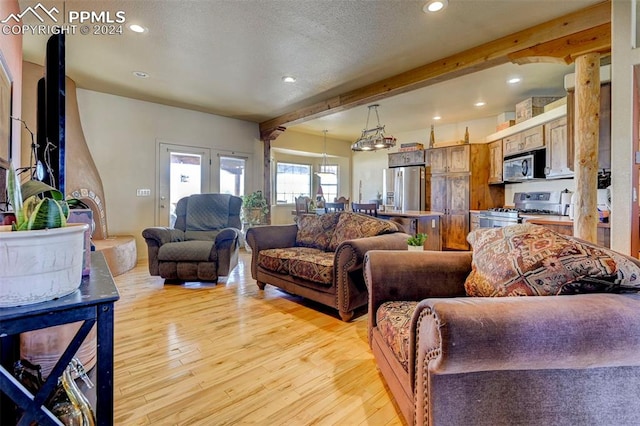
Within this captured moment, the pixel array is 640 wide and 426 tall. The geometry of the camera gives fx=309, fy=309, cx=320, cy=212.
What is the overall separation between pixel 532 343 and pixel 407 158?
21.1ft

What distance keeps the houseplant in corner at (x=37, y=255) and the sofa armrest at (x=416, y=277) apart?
130 cm

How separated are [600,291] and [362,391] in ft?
3.84

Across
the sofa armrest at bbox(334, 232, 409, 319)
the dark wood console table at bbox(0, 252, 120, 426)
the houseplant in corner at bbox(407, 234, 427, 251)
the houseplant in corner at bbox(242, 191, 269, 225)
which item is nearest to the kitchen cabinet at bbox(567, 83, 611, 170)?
the houseplant in corner at bbox(407, 234, 427, 251)

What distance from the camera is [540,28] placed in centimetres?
279

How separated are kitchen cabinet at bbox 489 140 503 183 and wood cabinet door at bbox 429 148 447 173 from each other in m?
0.81

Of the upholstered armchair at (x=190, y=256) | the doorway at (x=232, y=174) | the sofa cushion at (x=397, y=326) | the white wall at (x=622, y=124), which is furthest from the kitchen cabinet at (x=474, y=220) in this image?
the sofa cushion at (x=397, y=326)

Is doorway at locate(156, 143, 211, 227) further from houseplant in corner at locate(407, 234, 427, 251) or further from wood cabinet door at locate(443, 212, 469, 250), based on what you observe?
wood cabinet door at locate(443, 212, 469, 250)

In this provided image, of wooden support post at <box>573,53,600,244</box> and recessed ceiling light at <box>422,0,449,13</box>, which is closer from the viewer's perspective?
recessed ceiling light at <box>422,0,449,13</box>

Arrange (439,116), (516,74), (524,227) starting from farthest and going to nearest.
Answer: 1. (439,116)
2. (516,74)
3. (524,227)

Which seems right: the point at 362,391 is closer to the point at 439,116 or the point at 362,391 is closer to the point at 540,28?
the point at 540,28

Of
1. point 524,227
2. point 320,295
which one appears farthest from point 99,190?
point 524,227

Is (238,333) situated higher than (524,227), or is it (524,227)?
(524,227)

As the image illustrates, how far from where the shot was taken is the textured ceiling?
8.38 ft

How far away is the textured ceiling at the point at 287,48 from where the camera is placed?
8.38 ft
